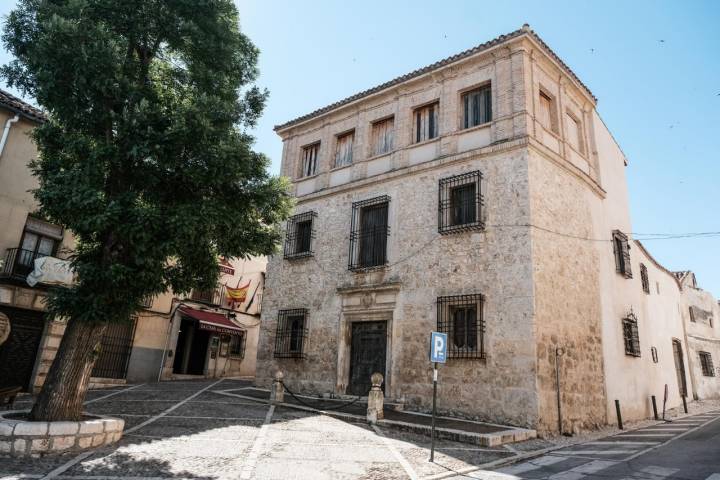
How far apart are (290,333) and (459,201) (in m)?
6.88

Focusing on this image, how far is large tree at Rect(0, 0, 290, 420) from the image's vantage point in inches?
273

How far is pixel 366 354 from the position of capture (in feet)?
42.9

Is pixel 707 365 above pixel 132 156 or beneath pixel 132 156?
beneath

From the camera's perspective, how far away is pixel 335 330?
1370 cm

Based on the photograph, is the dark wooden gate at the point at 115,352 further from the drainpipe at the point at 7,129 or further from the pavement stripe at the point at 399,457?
the pavement stripe at the point at 399,457

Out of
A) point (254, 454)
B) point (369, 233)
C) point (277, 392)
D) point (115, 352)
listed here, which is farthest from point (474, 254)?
point (115, 352)

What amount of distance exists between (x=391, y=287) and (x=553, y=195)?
4855mm

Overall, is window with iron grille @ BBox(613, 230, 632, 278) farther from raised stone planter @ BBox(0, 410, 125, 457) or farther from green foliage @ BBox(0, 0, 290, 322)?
raised stone planter @ BBox(0, 410, 125, 457)

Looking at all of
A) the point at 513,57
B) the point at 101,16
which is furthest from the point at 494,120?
the point at 101,16

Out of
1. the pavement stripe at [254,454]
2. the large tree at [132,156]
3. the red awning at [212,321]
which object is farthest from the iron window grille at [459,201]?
the red awning at [212,321]

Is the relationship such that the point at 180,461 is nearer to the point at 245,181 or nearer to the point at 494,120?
the point at 245,181

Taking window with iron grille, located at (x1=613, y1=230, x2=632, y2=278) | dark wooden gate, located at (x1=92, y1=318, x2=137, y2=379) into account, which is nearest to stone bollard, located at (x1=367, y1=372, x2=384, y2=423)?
window with iron grille, located at (x1=613, y1=230, x2=632, y2=278)

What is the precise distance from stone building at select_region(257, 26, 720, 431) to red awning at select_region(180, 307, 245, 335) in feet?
12.9

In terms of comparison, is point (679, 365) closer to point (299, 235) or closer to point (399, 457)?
point (299, 235)
